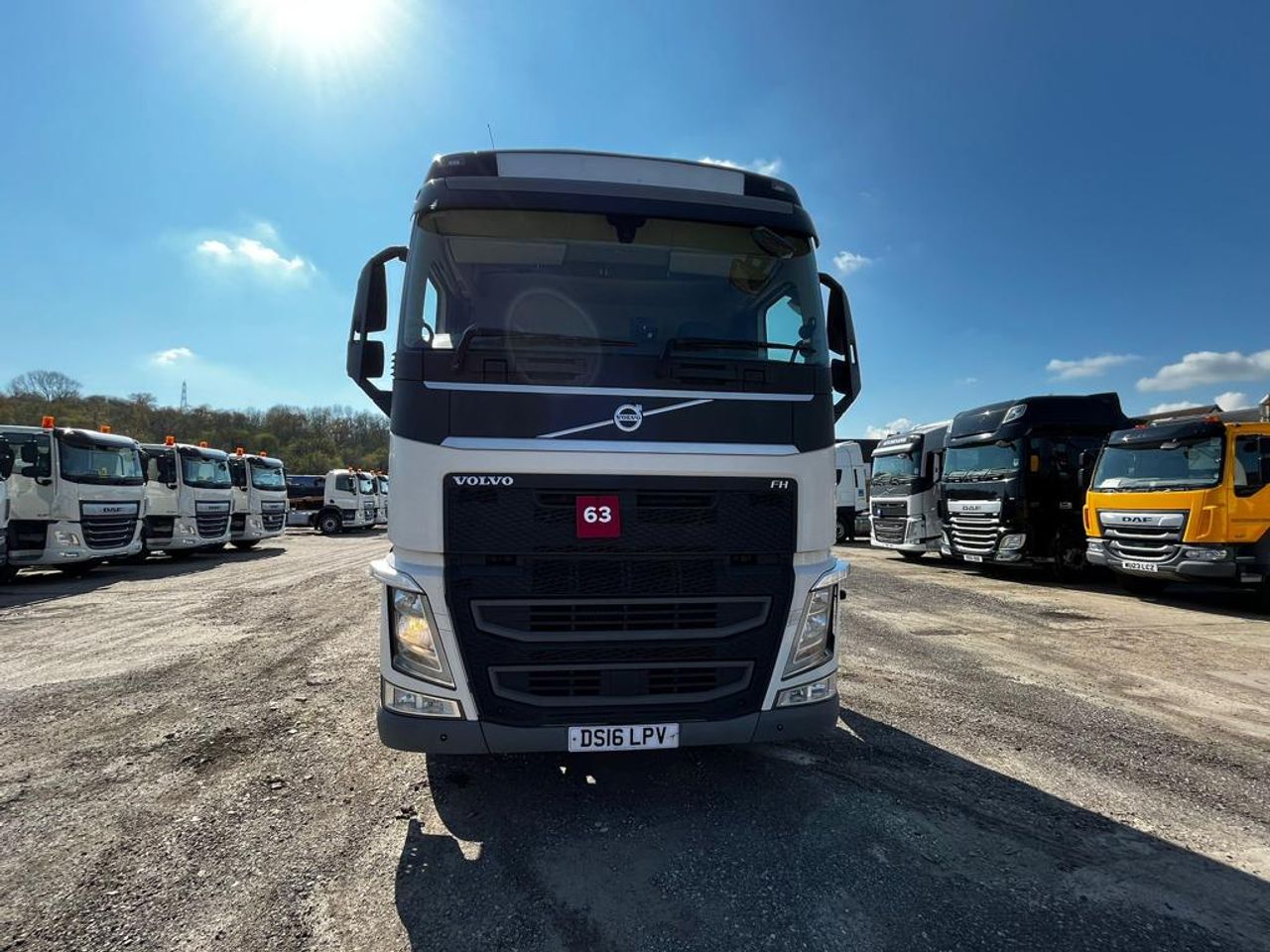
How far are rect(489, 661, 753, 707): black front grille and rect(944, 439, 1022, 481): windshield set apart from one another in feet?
35.7

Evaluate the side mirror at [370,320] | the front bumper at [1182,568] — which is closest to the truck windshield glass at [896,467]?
the front bumper at [1182,568]

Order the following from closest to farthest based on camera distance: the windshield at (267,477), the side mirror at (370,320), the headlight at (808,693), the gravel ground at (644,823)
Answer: the gravel ground at (644,823) → the headlight at (808,693) → the side mirror at (370,320) → the windshield at (267,477)

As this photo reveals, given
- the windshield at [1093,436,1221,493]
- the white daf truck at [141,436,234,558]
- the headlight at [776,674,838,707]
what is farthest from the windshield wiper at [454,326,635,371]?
the white daf truck at [141,436,234,558]

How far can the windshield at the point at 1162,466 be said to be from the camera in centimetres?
836

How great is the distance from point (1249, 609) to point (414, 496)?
11.6 m

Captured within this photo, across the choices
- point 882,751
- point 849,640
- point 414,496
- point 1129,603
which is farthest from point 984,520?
point 414,496

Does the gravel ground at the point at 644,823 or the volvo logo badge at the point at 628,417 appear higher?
the volvo logo badge at the point at 628,417

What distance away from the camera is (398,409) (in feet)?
9.11

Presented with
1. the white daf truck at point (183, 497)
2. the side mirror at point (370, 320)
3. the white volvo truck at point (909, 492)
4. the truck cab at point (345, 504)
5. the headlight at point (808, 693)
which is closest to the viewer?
the headlight at point (808, 693)

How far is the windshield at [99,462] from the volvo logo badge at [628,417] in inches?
529

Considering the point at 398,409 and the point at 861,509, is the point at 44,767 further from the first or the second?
the point at 861,509

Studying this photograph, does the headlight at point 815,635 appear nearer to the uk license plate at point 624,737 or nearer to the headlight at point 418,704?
the uk license plate at point 624,737

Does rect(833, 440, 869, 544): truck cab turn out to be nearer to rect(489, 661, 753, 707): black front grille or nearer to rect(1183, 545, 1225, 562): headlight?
rect(1183, 545, 1225, 562): headlight

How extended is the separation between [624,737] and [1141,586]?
39.0 feet
